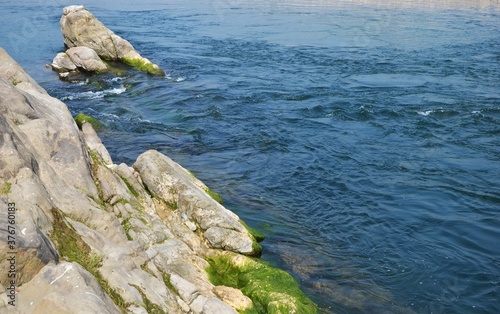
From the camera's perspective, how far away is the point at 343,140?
82.6 ft

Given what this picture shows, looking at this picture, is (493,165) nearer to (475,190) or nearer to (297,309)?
(475,190)

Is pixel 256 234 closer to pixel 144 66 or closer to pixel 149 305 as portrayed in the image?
pixel 149 305

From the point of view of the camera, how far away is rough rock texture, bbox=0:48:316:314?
8.81 m

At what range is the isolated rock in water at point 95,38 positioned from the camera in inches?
1706

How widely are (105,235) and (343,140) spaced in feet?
51.3

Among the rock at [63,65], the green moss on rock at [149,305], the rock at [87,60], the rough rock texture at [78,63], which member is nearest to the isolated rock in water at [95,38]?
the rock at [87,60]

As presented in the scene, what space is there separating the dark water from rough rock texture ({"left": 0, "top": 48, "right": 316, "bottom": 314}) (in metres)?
2.82

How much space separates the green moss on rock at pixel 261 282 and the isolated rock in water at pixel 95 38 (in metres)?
30.1

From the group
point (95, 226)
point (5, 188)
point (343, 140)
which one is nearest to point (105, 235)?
point (95, 226)

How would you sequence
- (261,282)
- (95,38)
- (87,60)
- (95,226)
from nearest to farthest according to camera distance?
(95,226)
(261,282)
(87,60)
(95,38)

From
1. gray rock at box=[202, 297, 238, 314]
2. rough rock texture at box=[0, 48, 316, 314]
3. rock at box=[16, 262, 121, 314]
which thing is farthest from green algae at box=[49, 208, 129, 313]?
gray rock at box=[202, 297, 238, 314]

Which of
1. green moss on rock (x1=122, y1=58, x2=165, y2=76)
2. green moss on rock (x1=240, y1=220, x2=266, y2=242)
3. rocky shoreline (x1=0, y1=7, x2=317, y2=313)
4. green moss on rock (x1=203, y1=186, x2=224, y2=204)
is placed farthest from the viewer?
green moss on rock (x1=122, y1=58, x2=165, y2=76)

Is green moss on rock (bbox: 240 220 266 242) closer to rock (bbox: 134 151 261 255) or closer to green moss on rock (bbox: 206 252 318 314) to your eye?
rock (bbox: 134 151 261 255)

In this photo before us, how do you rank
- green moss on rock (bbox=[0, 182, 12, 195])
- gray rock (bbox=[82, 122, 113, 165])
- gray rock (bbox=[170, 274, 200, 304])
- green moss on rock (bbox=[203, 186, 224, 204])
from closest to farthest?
1. green moss on rock (bbox=[0, 182, 12, 195])
2. gray rock (bbox=[170, 274, 200, 304])
3. gray rock (bbox=[82, 122, 113, 165])
4. green moss on rock (bbox=[203, 186, 224, 204])
